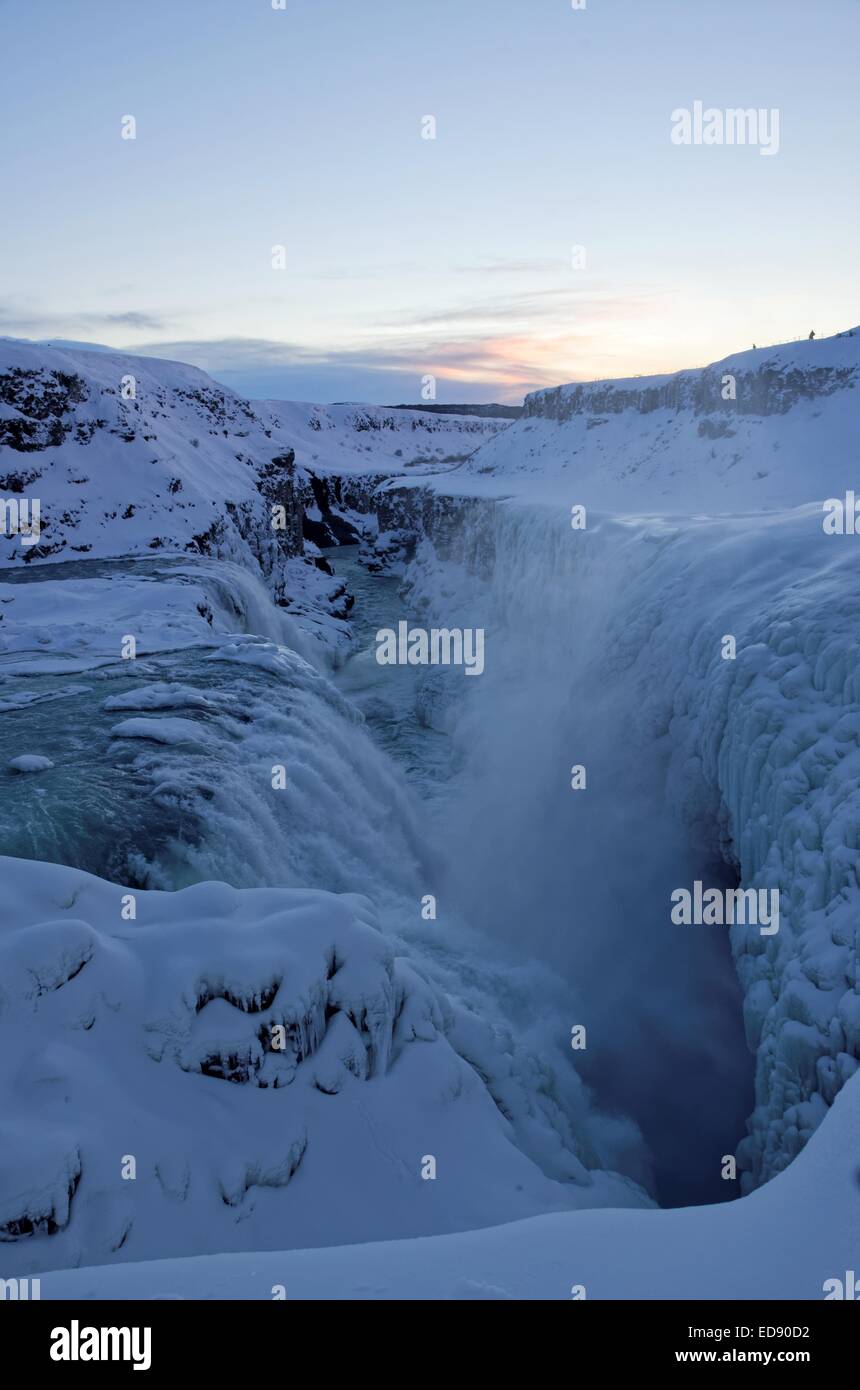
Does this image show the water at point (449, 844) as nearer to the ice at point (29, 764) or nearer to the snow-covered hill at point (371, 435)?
the ice at point (29, 764)

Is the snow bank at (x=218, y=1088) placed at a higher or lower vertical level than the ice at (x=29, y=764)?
lower

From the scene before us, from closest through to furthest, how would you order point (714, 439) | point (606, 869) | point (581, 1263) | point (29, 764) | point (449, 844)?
point (581, 1263) < point (29, 764) < point (606, 869) < point (449, 844) < point (714, 439)

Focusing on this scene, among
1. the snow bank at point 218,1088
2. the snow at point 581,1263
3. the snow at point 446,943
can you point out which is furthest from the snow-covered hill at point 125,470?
the snow at point 581,1263

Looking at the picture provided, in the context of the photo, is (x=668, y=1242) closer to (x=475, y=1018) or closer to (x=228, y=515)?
(x=475, y=1018)

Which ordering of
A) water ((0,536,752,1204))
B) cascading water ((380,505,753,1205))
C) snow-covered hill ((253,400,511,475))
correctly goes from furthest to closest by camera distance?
snow-covered hill ((253,400,511,475))
cascading water ((380,505,753,1205))
water ((0,536,752,1204))

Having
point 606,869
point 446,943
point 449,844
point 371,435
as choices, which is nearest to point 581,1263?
point 446,943

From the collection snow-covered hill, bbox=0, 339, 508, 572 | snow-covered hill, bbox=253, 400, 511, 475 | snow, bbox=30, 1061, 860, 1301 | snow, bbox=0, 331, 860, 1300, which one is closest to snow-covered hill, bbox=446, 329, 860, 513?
snow, bbox=0, 331, 860, 1300

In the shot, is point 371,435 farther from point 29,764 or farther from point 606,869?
point 29,764

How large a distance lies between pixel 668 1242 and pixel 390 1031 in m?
3.11

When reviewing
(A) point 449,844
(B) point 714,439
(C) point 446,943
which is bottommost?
(C) point 446,943

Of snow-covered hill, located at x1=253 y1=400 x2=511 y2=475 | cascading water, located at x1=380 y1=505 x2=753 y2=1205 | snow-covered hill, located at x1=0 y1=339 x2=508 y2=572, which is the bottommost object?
cascading water, located at x1=380 y1=505 x2=753 y2=1205

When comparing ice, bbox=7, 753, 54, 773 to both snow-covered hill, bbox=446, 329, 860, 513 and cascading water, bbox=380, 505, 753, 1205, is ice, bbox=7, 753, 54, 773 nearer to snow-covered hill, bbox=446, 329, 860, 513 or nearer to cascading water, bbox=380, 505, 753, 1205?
cascading water, bbox=380, 505, 753, 1205

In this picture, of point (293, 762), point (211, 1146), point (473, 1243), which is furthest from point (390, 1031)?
point (293, 762)

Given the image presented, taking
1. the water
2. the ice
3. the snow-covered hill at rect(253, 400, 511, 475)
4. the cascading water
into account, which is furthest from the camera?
the snow-covered hill at rect(253, 400, 511, 475)
